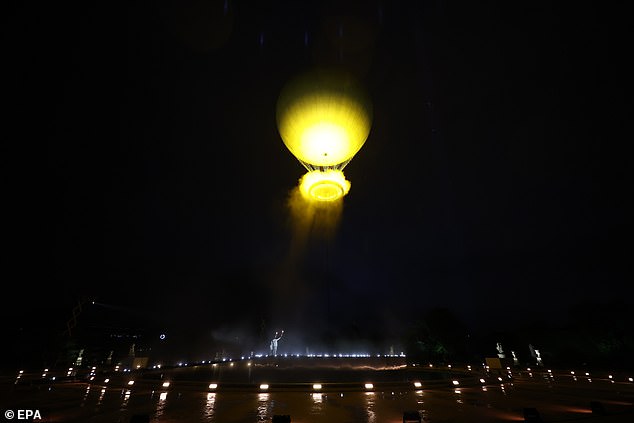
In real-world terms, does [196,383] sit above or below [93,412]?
above

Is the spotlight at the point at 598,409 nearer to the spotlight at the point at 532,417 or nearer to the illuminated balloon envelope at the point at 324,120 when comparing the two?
the spotlight at the point at 532,417

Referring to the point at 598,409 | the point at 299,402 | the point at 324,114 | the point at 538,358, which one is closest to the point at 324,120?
the point at 324,114

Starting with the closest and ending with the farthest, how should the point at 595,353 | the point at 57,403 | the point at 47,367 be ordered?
1. the point at 57,403
2. the point at 47,367
3. the point at 595,353

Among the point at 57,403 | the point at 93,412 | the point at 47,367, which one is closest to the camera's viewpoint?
the point at 93,412

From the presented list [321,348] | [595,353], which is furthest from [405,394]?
[321,348]

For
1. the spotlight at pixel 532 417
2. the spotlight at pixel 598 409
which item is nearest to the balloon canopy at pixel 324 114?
the spotlight at pixel 532 417

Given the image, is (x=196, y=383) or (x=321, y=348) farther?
(x=321, y=348)

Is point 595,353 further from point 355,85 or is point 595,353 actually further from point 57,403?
point 57,403

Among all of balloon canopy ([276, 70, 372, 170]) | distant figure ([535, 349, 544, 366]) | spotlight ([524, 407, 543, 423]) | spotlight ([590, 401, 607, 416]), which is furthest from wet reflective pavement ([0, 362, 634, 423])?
distant figure ([535, 349, 544, 366])
